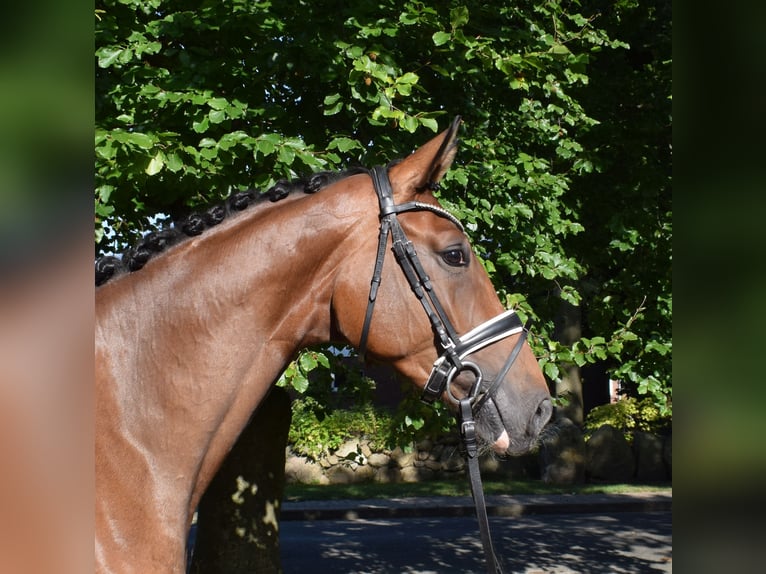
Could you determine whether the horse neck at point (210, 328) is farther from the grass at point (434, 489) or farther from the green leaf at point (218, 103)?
the grass at point (434, 489)

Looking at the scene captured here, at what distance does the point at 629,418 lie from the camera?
62.1 feet

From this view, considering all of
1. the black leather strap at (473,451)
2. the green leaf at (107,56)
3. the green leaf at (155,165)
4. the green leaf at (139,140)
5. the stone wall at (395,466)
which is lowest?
the stone wall at (395,466)

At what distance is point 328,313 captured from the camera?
2.58 meters

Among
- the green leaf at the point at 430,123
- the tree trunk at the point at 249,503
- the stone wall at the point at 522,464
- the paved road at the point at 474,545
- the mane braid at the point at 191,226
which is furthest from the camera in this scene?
the stone wall at the point at 522,464

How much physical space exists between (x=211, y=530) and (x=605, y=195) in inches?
175

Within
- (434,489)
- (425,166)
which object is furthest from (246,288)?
(434,489)

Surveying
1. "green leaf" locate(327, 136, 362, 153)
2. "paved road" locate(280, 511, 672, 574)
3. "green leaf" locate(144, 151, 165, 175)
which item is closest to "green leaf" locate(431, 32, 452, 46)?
"green leaf" locate(327, 136, 362, 153)

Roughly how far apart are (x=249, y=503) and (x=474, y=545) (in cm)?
703

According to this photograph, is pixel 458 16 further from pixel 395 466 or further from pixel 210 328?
pixel 395 466

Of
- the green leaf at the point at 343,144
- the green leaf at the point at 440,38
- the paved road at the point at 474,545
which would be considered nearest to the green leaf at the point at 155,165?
the green leaf at the point at 343,144

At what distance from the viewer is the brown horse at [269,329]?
2.25m

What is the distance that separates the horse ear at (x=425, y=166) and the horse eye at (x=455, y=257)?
248 millimetres
